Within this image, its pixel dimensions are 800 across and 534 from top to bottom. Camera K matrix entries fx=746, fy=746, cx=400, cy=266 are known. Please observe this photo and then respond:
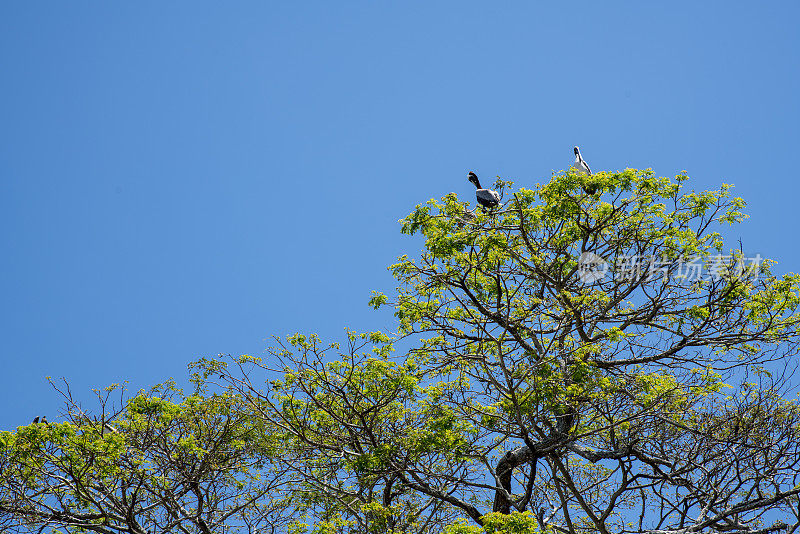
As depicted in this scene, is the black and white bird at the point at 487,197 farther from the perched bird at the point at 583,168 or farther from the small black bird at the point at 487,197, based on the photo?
the perched bird at the point at 583,168

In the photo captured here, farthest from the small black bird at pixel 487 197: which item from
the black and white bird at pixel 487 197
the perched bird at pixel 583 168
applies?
the perched bird at pixel 583 168

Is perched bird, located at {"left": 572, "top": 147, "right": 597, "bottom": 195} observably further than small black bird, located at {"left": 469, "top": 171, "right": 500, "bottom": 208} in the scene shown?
No

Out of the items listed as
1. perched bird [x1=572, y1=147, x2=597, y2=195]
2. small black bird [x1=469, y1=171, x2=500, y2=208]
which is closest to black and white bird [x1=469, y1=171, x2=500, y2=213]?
small black bird [x1=469, y1=171, x2=500, y2=208]

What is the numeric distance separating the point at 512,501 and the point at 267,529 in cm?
409

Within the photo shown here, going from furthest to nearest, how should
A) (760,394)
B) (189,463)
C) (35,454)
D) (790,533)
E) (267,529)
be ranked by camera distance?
(267,529) → (189,463) → (35,454) → (760,394) → (790,533)

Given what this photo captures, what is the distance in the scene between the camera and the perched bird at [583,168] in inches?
439

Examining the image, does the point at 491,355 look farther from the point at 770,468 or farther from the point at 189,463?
the point at 189,463

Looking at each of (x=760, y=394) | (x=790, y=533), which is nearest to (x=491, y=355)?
Result: (x=760, y=394)

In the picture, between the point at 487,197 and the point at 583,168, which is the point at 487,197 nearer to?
the point at 487,197

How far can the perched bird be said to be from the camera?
439 inches

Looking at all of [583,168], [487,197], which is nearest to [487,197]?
[487,197]

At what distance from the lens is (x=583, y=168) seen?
43.9 ft

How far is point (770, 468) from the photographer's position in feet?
30.3

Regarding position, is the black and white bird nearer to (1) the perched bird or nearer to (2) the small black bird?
(2) the small black bird
